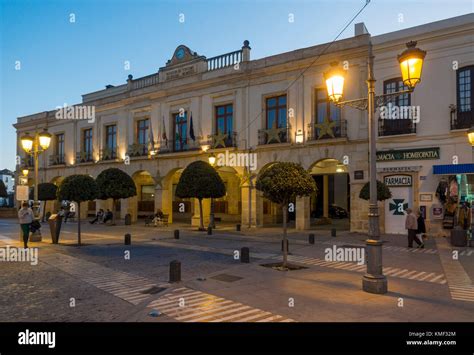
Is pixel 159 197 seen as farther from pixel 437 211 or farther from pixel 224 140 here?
pixel 437 211

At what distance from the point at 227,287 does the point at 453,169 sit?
1315cm

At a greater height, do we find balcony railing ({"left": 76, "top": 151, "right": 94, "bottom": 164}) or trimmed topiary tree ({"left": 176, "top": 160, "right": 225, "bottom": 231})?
balcony railing ({"left": 76, "top": 151, "right": 94, "bottom": 164})

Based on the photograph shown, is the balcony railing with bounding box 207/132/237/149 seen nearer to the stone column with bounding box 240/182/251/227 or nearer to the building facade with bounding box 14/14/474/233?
the building facade with bounding box 14/14/474/233

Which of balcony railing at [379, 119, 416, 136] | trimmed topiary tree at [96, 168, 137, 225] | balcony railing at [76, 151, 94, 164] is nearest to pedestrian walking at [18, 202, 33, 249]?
trimmed topiary tree at [96, 168, 137, 225]

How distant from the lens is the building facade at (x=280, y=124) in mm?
17125

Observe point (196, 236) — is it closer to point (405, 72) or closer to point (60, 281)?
point (60, 281)

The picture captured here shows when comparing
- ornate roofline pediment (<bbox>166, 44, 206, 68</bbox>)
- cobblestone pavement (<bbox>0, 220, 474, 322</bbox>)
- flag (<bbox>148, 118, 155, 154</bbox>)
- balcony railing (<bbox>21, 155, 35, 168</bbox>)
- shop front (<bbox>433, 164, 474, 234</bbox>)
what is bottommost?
cobblestone pavement (<bbox>0, 220, 474, 322</bbox>)

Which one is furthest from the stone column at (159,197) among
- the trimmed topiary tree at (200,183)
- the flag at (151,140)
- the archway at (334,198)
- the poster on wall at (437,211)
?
the poster on wall at (437,211)

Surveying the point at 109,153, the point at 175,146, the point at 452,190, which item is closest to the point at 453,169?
the point at 452,190

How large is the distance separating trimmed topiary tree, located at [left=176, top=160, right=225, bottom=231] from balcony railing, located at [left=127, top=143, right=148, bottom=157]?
845cm

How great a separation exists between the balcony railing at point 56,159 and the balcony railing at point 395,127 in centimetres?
2882

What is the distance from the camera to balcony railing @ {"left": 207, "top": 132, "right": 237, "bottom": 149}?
2350cm
